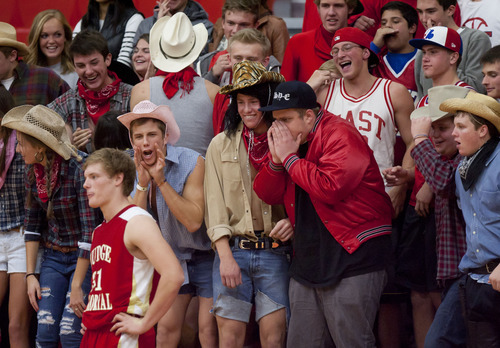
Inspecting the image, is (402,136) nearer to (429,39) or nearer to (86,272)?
(429,39)

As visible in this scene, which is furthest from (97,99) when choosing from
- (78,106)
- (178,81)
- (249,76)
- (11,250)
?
(249,76)

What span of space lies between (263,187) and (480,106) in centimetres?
131

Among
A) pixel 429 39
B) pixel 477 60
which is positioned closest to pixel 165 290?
pixel 429 39

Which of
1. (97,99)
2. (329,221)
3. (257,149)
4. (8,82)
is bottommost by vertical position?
(329,221)

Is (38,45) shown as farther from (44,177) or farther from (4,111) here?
(44,177)

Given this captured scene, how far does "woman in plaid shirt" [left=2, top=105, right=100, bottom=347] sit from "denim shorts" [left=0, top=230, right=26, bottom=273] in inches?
11.9

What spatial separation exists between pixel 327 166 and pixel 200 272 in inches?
53.2

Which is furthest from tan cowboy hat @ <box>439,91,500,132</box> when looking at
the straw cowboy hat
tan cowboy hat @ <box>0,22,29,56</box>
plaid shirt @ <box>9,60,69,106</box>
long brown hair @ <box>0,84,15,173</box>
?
tan cowboy hat @ <box>0,22,29,56</box>

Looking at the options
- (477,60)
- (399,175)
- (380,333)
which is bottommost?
(380,333)

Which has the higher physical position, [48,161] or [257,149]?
[257,149]

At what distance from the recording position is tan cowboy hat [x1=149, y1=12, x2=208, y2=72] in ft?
20.0

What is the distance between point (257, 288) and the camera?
16.4 ft

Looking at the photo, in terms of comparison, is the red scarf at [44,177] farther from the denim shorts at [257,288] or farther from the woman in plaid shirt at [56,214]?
the denim shorts at [257,288]

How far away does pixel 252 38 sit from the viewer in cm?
571
